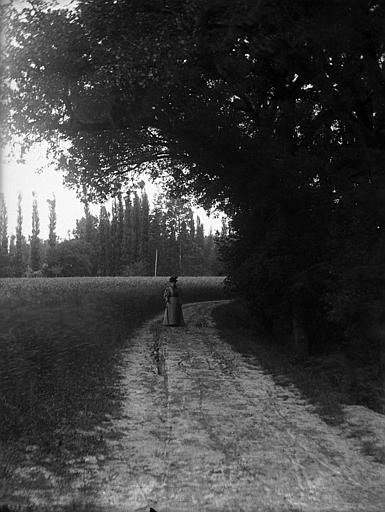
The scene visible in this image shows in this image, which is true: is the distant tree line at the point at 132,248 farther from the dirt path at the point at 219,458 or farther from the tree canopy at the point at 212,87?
the dirt path at the point at 219,458

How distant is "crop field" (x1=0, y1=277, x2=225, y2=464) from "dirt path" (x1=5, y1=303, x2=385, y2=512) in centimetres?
60

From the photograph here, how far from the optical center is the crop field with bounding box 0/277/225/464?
701 cm

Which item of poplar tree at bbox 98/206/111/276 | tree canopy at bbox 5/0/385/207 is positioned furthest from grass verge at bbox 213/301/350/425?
poplar tree at bbox 98/206/111/276

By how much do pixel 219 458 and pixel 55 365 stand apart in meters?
5.73

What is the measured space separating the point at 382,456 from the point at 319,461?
2.84 ft

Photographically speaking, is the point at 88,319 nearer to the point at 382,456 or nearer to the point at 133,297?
the point at 133,297

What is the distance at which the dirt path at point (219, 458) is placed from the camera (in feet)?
15.8

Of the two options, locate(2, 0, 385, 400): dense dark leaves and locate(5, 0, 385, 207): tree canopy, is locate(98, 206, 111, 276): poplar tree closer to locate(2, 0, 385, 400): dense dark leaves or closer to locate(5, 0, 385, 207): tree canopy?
locate(2, 0, 385, 400): dense dark leaves

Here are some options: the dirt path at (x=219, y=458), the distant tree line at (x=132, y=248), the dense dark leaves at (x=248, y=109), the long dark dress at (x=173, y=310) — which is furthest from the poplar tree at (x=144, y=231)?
the dirt path at (x=219, y=458)

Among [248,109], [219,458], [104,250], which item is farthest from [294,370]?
[104,250]

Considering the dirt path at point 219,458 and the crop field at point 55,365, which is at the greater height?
the crop field at point 55,365

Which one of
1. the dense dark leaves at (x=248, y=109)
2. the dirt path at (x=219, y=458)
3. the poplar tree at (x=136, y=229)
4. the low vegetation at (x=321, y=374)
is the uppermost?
the poplar tree at (x=136, y=229)

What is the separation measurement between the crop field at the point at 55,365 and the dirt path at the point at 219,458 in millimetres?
598

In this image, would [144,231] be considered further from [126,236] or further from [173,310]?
[173,310]
